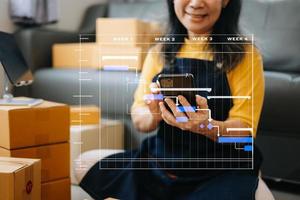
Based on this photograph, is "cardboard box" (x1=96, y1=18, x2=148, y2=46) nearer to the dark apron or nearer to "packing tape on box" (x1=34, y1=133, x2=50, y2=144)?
the dark apron

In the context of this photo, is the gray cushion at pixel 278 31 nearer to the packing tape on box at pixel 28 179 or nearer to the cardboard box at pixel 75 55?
the cardboard box at pixel 75 55

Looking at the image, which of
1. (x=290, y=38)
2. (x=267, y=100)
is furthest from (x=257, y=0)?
(x=267, y=100)

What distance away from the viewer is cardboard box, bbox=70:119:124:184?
1262 mm

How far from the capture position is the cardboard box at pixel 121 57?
1.22 m

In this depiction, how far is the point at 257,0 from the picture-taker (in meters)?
1.66

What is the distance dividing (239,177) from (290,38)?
619 millimetres

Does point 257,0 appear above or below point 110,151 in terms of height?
above

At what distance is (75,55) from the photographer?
62.8 inches

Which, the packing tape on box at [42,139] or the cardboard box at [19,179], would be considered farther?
the packing tape on box at [42,139]

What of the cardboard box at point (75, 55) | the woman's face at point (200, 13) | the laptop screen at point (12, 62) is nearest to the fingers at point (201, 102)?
the woman's face at point (200, 13)

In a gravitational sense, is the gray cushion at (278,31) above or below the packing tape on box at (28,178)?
above

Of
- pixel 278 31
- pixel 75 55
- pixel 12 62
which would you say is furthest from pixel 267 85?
pixel 12 62

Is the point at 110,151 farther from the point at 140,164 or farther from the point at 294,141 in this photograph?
the point at 294,141

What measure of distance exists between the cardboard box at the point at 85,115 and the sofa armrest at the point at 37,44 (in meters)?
0.57
